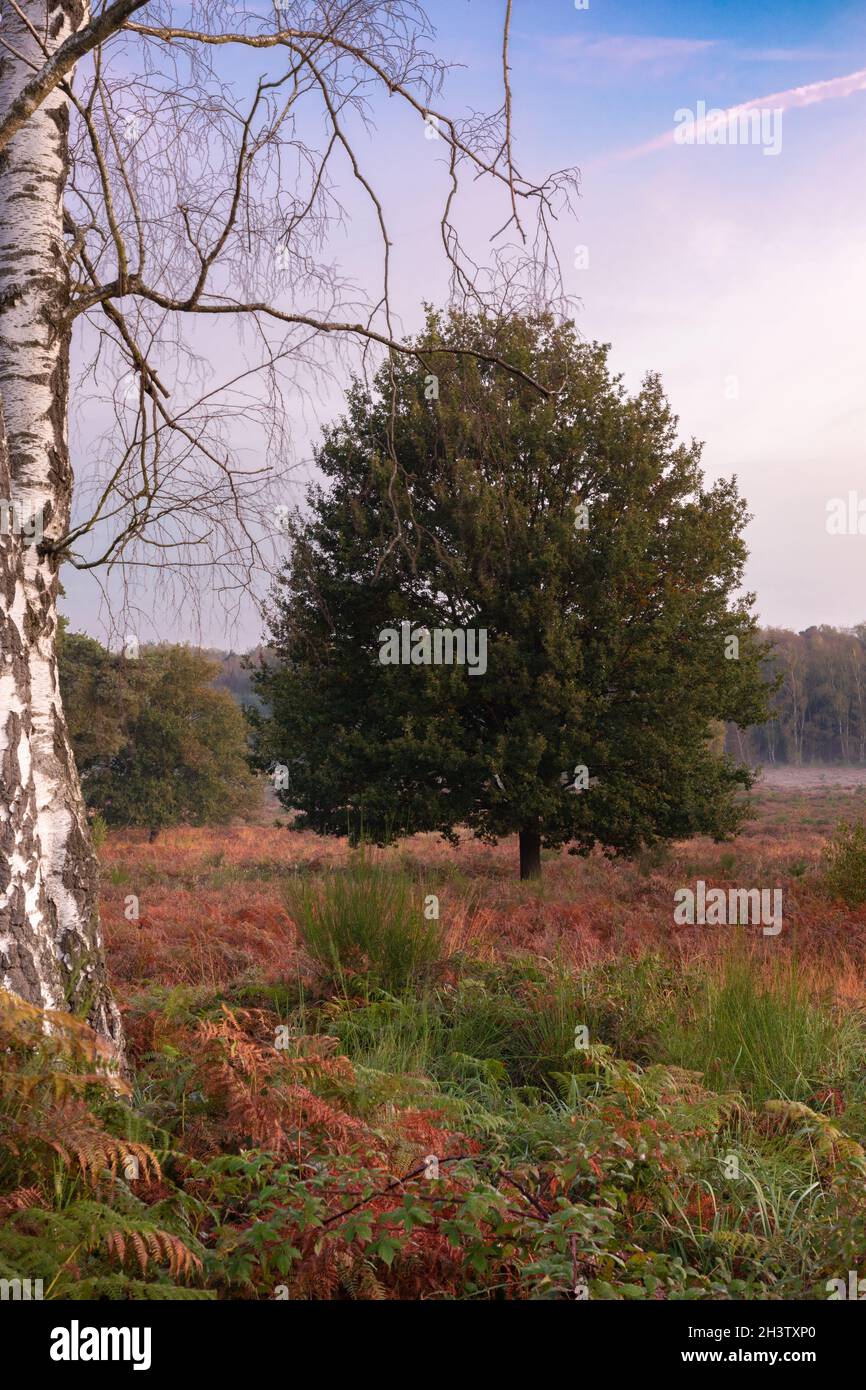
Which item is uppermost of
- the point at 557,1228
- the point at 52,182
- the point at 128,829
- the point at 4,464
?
the point at 52,182

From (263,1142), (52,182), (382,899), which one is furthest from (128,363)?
(263,1142)

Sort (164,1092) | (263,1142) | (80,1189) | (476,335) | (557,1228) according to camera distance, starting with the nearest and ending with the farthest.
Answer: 1. (557,1228)
2. (80,1189)
3. (263,1142)
4. (164,1092)
5. (476,335)

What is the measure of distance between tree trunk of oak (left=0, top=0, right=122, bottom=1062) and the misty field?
0.51 m

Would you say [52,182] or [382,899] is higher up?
[52,182]

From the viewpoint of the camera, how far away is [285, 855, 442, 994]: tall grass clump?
19.5 ft

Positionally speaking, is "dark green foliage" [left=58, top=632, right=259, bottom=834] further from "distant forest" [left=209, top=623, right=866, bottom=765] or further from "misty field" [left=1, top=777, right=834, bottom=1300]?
"distant forest" [left=209, top=623, right=866, bottom=765]

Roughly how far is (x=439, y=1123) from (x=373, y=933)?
237cm

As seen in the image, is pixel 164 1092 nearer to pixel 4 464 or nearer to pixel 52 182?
pixel 4 464

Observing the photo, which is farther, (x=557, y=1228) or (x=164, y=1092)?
(x=164, y=1092)

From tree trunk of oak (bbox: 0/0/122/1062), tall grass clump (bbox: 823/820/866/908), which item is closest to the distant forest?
tall grass clump (bbox: 823/820/866/908)

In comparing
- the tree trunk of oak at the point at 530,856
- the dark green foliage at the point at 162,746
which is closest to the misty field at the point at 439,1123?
the tree trunk of oak at the point at 530,856

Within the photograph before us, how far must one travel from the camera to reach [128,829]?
104 feet
